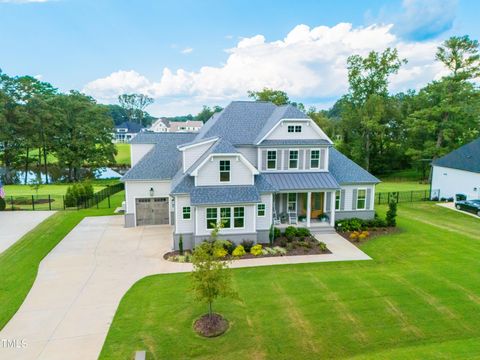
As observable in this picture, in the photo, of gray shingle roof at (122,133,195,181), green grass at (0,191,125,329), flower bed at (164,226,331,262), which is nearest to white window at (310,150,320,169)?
flower bed at (164,226,331,262)

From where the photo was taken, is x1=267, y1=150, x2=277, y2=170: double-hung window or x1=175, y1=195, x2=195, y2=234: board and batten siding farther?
x1=267, y1=150, x2=277, y2=170: double-hung window

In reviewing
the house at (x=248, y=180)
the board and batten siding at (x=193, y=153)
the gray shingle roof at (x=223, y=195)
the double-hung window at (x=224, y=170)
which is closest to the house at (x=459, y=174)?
the house at (x=248, y=180)

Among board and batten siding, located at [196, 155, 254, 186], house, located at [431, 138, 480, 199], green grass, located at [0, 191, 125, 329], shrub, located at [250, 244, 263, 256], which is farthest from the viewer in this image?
house, located at [431, 138, 480, 199]

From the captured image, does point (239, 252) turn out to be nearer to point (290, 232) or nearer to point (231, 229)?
point (231, 229)

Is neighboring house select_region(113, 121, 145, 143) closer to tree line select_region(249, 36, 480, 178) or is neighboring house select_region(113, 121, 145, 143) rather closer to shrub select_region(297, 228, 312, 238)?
tree line select_region(249, 36, 480, 178)

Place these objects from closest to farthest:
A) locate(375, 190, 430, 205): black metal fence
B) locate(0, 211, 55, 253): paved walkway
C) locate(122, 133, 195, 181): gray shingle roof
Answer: locate(0, 211, 55, 253): paved walkway, locate(122, 133, 195, 181): gray shingle roof, locate(375, 190, 430, 205): black metal fence

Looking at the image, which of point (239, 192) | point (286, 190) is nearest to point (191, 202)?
point (239, 192)

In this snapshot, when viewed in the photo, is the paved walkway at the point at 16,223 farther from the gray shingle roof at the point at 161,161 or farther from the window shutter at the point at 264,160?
the window shutter at the point at 264,160
